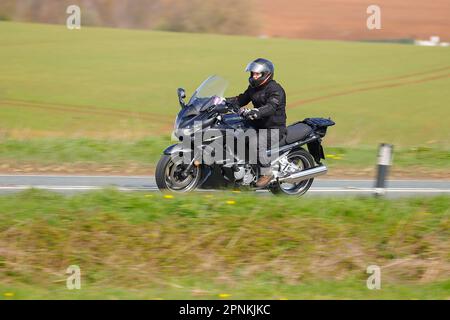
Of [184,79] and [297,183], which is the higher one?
[184,79]

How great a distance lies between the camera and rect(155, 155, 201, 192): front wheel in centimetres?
1048

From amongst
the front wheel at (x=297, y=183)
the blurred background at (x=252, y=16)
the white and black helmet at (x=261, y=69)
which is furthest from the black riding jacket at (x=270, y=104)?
the blurred background at (x=252, y=16)

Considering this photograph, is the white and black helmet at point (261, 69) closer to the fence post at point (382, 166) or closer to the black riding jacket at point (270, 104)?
the black riding jacket at point (270, 104)

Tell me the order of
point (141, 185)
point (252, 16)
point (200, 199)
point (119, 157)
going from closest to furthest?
point (200, 199) < point (141, 185) < point (119, 157) < point (252, 16)

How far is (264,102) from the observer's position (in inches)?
425

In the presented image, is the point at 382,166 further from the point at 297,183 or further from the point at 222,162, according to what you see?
the point at 222,162

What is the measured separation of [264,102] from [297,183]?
138 cm

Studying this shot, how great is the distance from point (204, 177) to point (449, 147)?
7916mm

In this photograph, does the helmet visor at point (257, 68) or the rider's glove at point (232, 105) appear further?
the rider's glove at point (232, 105)

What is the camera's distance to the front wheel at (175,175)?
10.5 meters

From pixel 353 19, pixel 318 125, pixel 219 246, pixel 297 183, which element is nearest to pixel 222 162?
pixel 297 183

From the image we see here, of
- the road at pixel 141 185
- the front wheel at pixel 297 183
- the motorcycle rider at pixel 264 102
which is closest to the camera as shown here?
the motorcycle rider at pixel 264 102

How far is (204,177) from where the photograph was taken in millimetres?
10750

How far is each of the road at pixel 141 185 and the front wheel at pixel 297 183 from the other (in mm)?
289
